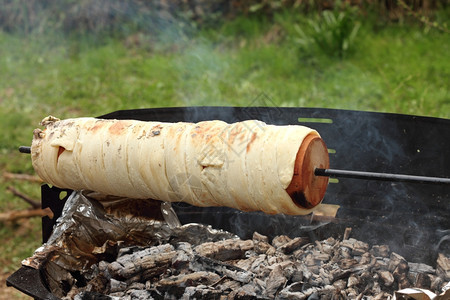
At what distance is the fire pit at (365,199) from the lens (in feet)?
9.39

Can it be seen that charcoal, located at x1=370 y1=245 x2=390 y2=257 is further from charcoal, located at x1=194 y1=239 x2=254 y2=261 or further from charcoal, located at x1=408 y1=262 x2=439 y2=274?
charcoal, located at x1=194 y1=239 x2=254 y2=261

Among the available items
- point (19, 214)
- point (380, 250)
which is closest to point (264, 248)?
point (380, 250)

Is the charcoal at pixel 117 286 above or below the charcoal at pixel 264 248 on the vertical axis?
below

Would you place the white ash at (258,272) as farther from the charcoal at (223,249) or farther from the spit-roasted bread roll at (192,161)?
the spit-roasted bread roll at (192,161)

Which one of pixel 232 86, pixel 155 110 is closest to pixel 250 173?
pixel 155 110

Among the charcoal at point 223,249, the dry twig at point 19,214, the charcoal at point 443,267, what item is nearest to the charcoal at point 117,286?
the charcoal at point 223,249

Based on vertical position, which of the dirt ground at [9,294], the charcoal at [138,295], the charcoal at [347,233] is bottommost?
the dirt ground at [9,294]

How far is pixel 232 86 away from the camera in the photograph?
653cm

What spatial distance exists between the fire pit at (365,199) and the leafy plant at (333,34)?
378 cm

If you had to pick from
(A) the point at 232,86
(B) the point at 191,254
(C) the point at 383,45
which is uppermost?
(C) the point at 383,45

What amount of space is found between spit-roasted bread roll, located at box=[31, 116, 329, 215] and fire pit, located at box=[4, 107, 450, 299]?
0.32m

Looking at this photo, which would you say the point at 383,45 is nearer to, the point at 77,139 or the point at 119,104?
the point at 119,104

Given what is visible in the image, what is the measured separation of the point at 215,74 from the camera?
272 inches

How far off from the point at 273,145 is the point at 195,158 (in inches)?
14.3
